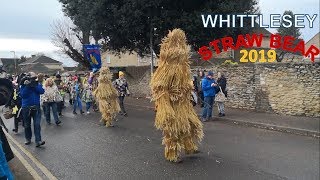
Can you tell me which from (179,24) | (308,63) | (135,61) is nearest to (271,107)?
(308,63)

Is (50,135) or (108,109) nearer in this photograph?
(50,135)

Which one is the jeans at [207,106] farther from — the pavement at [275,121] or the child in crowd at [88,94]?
the child in crowd at [88,94]

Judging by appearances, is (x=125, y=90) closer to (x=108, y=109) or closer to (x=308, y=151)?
(x=108, y=109)

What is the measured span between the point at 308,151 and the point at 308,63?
231 inches

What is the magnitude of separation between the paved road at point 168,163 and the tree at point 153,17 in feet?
27.8

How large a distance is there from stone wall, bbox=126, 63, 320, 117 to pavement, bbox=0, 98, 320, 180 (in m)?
2.73

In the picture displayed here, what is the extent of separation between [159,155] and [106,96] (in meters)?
4.99

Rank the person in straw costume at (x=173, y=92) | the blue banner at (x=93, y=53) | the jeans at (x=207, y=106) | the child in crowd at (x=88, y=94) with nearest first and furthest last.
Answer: the person in straw costume at (x=173, y=92) → the jeans at (x=207, y=106) → the child in crowd at (x=88, y=94) → the blue banner at (x=93, y=53)

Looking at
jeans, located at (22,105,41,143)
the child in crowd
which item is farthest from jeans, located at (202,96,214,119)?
jeans, located at (22,105,41,143)

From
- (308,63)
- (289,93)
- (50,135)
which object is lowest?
(50,135)

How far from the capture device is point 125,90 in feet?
54.1

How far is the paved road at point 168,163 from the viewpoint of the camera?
7500mm

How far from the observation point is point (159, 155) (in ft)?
29.5

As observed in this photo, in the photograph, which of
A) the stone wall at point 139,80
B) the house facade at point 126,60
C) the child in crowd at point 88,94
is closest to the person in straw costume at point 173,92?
the child in crowd at point 88,94
